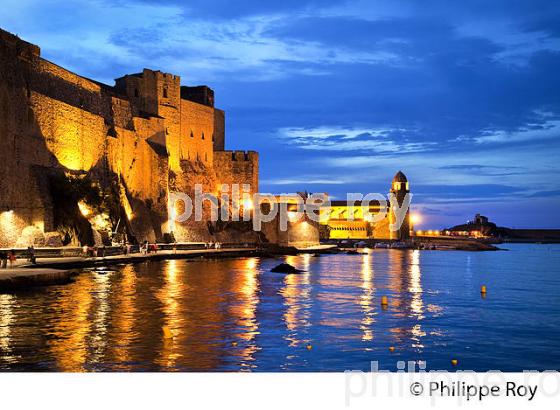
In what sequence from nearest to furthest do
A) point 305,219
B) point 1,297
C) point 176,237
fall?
1. point 1,297
2. point 176,237
3. point 305,219

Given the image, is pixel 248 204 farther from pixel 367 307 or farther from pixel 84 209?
pixel 367 307

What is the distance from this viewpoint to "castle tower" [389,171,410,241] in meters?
88.1

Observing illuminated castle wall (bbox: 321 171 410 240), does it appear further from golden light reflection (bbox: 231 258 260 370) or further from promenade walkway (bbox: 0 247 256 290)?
golden light reflection (bbox: 231 258 260 370)

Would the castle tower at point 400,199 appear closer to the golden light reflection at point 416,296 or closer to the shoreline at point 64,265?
the shoreline at point 64,265

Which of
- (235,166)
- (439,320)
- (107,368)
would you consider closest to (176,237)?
(235,166)

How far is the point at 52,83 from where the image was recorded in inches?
1276

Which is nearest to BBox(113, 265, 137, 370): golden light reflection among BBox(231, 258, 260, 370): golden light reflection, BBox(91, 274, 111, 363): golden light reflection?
BBox(91, 274, 111, 363): golden light reflection

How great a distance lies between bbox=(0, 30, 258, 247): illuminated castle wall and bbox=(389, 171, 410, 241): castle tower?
38461 mm

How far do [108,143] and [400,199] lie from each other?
5665cm

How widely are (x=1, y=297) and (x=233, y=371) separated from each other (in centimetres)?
893

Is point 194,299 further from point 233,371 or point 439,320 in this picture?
point 233,371

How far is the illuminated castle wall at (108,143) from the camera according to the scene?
90.7 feet

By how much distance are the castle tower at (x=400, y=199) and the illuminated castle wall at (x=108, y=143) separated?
38.5 metres
